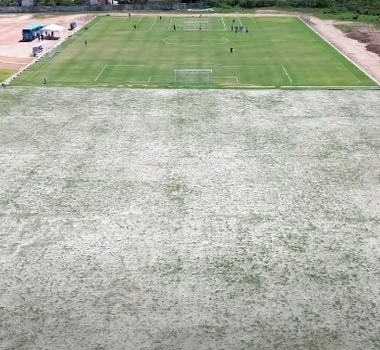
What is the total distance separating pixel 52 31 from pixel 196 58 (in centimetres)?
2780

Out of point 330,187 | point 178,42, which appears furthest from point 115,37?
point 330,187

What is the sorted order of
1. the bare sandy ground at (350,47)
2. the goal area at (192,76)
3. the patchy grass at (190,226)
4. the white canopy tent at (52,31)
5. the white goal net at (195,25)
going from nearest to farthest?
the patchy grass at (190,226), the goal area at (192,76), the bare sandy ground at (350,47), the white canopy tent at (52,31), the white goal net at (195,25)

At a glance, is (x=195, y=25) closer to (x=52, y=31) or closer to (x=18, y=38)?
(x=52, y=31)

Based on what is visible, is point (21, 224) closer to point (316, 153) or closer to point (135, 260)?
point (135, 260)

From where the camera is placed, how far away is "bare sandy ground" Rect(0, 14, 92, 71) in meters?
70.1

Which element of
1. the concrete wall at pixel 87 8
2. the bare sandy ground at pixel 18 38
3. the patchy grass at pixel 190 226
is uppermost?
the concrete wall at pixel 87 8

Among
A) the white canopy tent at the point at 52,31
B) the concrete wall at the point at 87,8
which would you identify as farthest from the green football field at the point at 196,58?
the concrete wall at the point at 87,8

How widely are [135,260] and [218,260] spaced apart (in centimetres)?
448

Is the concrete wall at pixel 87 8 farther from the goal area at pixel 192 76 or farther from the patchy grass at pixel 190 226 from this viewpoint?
the patchy grass at pixel 190 226

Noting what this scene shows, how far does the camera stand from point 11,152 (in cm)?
4169

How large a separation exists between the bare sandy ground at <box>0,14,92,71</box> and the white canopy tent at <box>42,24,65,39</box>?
43.8 inches

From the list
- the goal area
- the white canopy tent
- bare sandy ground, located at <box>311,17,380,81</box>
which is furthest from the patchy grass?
the white canopy tent

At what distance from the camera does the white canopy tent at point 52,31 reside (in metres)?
83.1

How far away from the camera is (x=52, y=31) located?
275 feet
